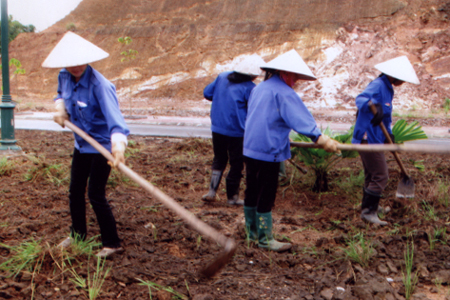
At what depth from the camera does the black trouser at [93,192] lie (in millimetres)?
3039

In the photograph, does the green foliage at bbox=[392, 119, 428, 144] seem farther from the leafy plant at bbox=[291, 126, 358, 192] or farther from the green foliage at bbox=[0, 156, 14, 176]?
the green foliage at bbox=[0, 156, 14, 176]

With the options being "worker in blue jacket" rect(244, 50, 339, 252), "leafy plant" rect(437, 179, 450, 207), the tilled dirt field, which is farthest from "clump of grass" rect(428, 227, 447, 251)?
"worker in blue jacket" rect(244, 50, 339, 252)

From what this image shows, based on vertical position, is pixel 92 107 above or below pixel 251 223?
above

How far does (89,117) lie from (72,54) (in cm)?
46

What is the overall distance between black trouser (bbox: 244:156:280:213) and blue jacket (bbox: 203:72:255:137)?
44.6 inches

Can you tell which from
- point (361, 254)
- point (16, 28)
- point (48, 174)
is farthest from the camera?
point (16, 28)

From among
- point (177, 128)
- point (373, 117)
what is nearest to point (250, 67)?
point (373, 117)

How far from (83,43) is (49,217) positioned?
6.26ft

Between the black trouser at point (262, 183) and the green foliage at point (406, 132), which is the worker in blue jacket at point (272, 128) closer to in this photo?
the black trouser at point (262, 183)

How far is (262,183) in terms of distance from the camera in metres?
3.38

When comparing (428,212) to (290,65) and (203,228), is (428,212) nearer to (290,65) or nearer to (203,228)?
(290,65)

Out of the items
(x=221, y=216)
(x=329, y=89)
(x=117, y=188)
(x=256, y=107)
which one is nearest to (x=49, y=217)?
(x=117, y=188)

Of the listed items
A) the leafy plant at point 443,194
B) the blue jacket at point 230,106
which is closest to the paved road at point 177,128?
the leafy plant at point 443,194

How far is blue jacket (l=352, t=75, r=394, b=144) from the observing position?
13.2 feet
